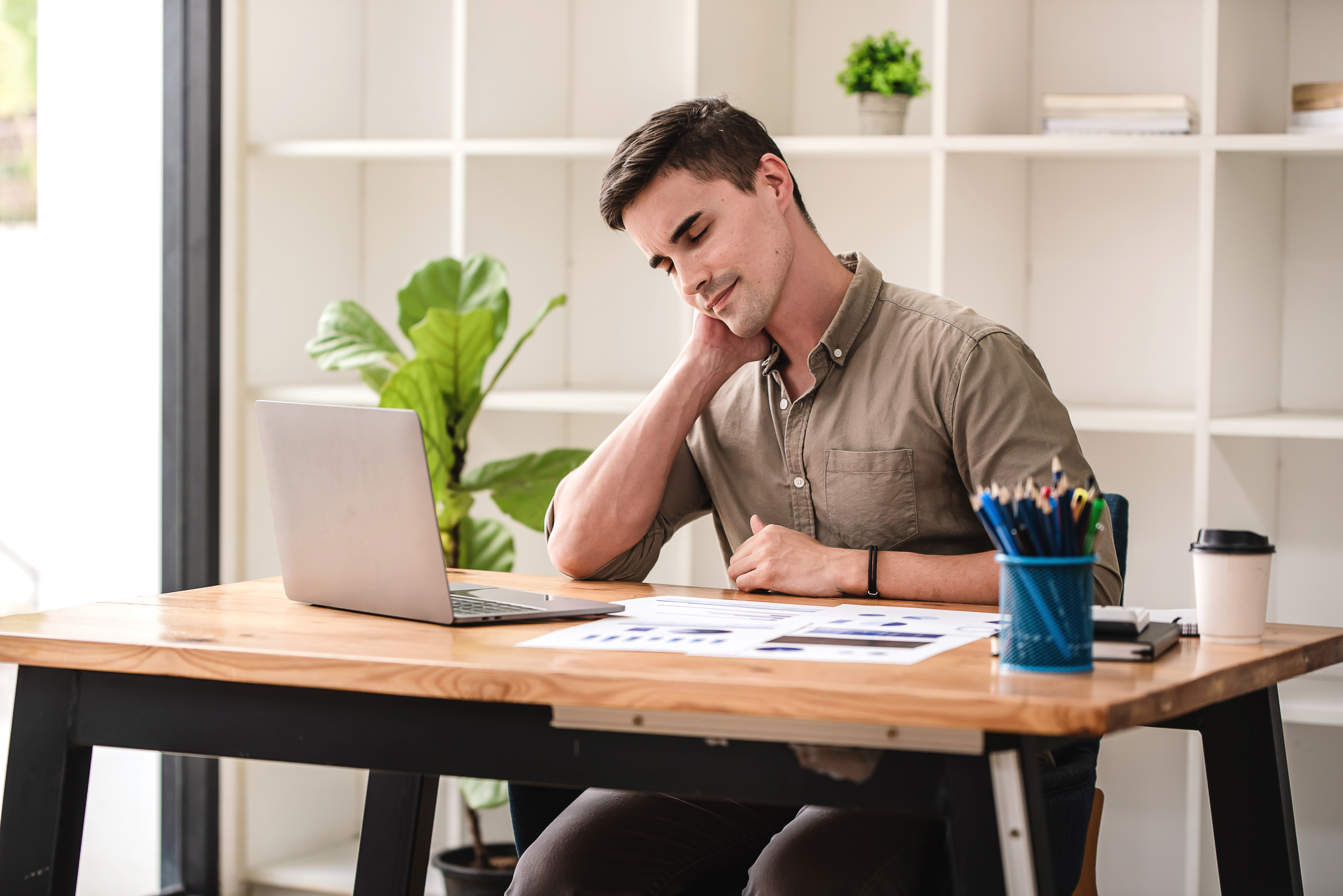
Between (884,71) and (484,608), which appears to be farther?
(884,71)

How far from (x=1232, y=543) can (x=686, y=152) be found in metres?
0.86

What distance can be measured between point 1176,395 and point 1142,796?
2.69ft

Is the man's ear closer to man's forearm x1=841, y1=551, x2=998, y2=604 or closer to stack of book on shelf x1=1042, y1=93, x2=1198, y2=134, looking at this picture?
man's forearm x1=841, y1=551, x2=998, y2=604

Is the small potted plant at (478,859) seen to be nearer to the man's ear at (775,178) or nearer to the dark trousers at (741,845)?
the dark trousers at (741,845)

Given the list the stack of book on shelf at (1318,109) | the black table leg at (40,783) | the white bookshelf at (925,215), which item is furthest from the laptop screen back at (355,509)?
the stack of book on shelf at (1318,109)

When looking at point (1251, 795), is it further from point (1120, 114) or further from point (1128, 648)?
point (1120, 114)

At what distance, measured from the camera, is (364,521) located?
146 cm

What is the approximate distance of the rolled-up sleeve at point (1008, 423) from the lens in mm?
1658

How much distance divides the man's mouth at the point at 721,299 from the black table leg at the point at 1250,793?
77cm

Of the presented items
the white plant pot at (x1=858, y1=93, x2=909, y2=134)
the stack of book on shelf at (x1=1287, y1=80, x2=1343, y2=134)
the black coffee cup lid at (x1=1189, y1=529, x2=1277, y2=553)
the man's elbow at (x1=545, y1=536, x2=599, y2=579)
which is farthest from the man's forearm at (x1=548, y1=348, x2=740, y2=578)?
the stack of book on shelf at (x1=1287, y1=80, x2=1343, y2=134)

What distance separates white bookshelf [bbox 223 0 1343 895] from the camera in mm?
2613

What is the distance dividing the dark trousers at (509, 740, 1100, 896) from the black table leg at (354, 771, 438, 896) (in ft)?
0.41

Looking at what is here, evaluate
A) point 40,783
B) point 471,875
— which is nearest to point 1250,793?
point 40,783

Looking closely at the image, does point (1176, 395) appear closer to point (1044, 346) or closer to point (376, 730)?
point (1044, 346)
